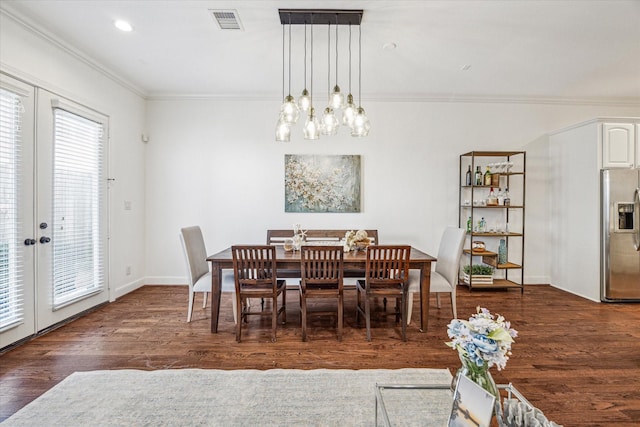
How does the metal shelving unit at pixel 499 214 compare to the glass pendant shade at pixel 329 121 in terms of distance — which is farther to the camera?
the metal shelving unit at pixel 499 214

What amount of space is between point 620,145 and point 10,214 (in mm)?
6687

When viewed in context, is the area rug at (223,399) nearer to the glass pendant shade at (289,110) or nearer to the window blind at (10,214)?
the window blind at (10,214)

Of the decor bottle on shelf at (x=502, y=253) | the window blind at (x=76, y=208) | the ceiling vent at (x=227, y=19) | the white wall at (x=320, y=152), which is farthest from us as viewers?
the white wall at (x=320, y=152)

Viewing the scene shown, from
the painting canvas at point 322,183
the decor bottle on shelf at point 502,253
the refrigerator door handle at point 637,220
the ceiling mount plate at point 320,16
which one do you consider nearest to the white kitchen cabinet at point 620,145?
the refrigerator door handle at point 637,220

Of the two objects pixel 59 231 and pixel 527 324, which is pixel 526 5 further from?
pixel 59 231

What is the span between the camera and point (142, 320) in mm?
3131

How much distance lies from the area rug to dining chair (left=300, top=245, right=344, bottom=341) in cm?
59

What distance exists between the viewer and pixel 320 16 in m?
2.58

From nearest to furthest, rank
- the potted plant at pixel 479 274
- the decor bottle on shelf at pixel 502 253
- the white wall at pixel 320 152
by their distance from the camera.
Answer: the potted plant at pixel 479 274 < the decor bottle on shelf at pixel 502 253 < the white wall at pixel 320 152

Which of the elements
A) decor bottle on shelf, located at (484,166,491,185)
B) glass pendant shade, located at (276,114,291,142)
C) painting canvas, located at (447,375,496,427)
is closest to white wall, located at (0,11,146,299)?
glass pendant shade, located at (276,114,291,142)

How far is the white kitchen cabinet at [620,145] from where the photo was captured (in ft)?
12.3

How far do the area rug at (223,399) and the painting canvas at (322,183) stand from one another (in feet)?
8.47

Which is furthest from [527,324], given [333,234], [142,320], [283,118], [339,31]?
[142,320]

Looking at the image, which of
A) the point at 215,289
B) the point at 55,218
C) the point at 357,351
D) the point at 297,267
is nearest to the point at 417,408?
the point at 357,351
